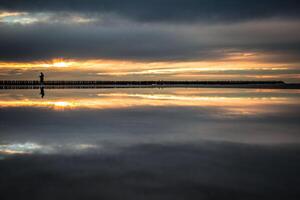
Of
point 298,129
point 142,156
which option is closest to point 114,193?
point 142,156

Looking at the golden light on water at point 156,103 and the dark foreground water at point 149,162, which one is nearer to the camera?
the dark foreground water at point 149,162

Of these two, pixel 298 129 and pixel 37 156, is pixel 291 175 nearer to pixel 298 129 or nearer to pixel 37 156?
pixel 37 156

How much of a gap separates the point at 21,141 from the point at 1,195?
16.3 feet

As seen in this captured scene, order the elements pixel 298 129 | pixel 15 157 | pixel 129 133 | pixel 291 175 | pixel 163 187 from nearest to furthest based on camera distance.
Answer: pixel 163 187
pixel 291 175
pixel 15 157
pixel 129 133
pixel 298 129

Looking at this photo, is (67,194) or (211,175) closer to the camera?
(67,194)

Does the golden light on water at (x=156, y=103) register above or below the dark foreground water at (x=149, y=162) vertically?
above

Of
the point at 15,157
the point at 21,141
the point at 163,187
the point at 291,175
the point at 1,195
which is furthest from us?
the point at 21,141

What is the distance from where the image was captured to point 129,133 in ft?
40.4

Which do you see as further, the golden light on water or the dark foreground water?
the golden light on water

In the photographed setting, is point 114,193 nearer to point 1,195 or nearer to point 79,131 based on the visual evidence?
point 1,195

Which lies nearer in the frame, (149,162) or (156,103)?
(149,162)

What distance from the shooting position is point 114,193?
5.94 metres

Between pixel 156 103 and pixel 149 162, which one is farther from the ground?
pixel 156 103

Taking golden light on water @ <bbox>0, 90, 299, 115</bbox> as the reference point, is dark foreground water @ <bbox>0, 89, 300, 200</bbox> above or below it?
below
